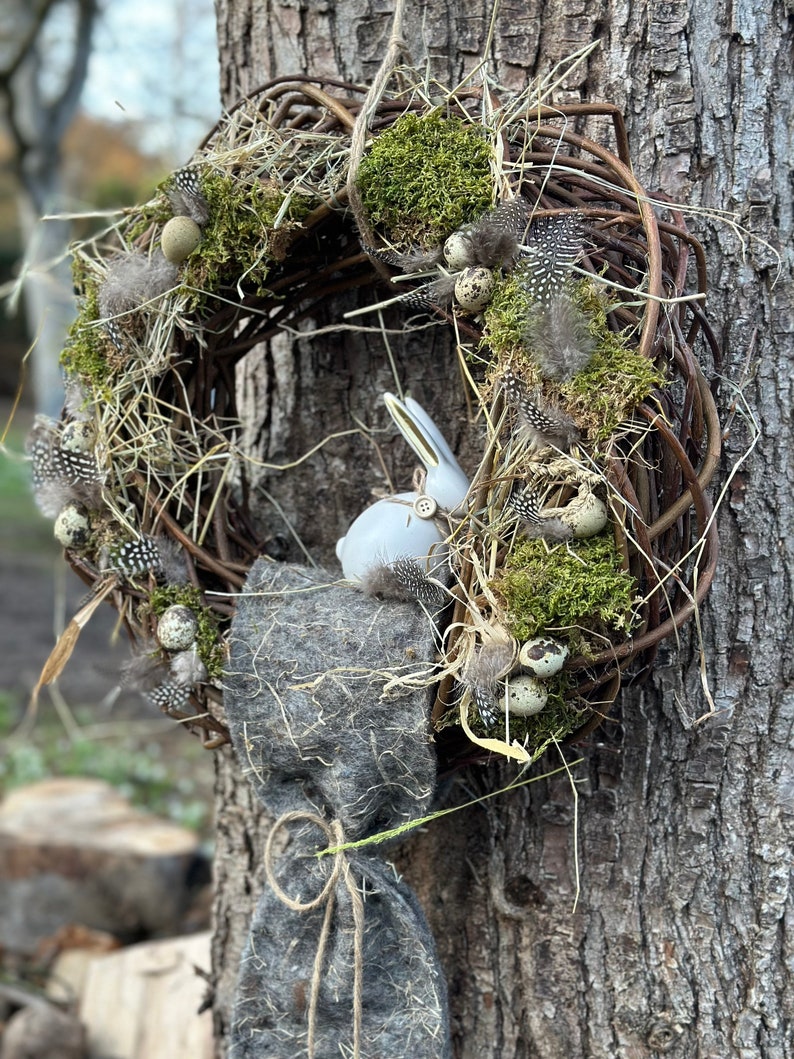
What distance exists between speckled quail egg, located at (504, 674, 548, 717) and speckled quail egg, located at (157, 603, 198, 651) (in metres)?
0.45

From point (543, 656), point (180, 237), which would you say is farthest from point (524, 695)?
point (180, 237)

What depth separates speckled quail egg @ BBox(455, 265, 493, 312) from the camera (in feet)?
3.68

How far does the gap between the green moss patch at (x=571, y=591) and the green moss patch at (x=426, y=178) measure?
1.30 feet

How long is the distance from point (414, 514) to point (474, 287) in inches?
11.0

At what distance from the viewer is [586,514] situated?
1.05 metres

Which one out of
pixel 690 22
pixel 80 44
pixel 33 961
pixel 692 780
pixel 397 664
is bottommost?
pixel 33 961

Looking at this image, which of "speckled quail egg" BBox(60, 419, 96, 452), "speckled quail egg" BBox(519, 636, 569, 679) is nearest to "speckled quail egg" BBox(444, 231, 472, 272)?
"speckled quail egg" BBox(519, 636, 569, 679)

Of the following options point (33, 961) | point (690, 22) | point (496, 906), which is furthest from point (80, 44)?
point (496, 906)

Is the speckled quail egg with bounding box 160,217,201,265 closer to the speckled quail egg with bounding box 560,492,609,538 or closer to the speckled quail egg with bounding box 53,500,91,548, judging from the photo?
the speckled quail egg with bounding box 53,500,91,548

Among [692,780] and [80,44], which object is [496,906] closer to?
[692,780]

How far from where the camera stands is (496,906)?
143 cm

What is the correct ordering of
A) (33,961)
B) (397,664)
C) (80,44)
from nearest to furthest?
1. (397,664)
2. (33,961)
3. (80,44)

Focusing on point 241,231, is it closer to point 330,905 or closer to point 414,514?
point 414,514

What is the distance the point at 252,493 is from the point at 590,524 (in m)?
0.68
